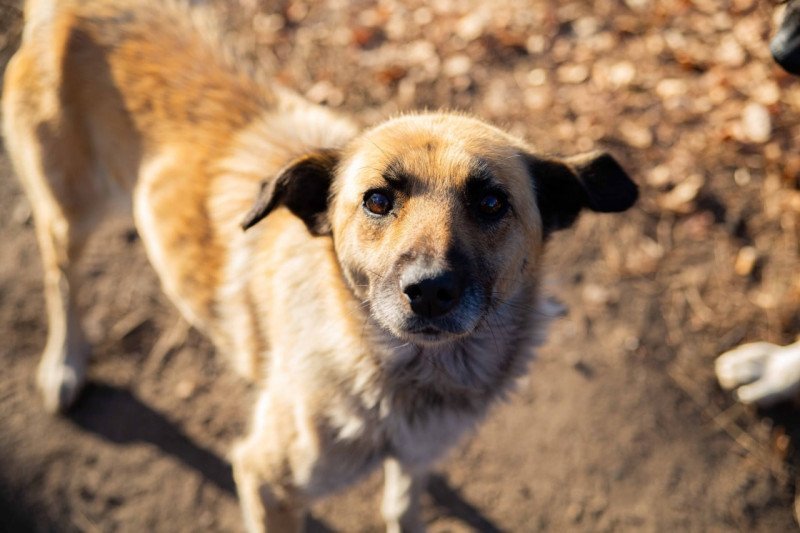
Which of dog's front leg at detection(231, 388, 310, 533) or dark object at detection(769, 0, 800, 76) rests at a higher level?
dark object at detection(769, 0, 800, 76)

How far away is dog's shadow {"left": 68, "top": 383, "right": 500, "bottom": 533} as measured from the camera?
11.7ft

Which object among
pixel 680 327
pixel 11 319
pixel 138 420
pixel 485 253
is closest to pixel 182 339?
pixel 138 420

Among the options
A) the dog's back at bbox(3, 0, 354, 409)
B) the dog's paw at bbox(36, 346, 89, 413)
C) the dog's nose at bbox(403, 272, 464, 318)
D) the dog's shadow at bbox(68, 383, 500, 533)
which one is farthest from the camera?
the dog's paw at bbox(36, 346, 89, 413)

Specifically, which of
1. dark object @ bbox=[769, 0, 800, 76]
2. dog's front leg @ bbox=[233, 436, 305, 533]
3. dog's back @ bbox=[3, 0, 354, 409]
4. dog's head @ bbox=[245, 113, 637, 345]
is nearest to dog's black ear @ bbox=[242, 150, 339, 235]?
dog's head @ bbox=[245, 113, 637, 345]

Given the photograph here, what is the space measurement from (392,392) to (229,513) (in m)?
1.67

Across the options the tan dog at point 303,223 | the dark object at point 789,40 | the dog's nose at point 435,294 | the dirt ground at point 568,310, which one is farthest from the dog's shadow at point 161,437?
the dark object at point 789,40

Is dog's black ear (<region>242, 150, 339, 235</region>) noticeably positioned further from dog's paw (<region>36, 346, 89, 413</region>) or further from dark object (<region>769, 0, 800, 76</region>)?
dog's paw (<region>36, 346, 89, 413</region>)

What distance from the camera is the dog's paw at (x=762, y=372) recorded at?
3605 millimetres

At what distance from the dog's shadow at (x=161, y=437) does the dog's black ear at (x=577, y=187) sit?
187 centimetres

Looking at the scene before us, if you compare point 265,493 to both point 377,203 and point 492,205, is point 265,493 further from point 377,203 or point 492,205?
point 492,205

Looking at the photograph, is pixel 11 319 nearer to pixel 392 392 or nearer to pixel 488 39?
pixel 392 392

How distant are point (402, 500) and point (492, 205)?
1868 millimetres

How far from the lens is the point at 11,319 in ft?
13.6

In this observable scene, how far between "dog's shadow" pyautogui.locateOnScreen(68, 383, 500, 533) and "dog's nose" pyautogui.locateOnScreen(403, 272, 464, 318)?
198 cm
